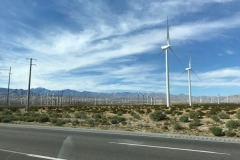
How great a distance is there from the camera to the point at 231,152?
10844 millimetres

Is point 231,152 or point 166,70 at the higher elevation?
point 166,70

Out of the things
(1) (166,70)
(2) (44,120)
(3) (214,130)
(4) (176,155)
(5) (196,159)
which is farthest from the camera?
(1) (166,70)

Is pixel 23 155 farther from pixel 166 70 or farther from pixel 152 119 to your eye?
pixel 166 70

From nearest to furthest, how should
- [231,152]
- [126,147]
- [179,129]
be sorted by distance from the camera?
[231,152], [126,147], [179,129]

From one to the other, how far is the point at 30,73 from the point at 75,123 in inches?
964

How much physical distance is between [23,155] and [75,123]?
61.8 feet

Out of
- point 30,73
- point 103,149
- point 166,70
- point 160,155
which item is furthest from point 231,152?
point 166,70

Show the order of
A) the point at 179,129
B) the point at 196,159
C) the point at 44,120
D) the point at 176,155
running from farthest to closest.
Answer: the point at 44,120 < the point at 179,129 < the point at 176,155 < the point at 196,159

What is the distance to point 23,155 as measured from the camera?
990 cm

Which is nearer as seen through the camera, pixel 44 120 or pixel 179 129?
pixel 179 129

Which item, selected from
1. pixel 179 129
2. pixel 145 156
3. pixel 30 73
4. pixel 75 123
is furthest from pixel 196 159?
pixel 30 73

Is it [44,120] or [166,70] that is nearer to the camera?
[44,120]

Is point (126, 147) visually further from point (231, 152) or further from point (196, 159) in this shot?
point (231, 152)

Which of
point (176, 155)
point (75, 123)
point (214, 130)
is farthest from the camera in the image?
point (75, 123)
